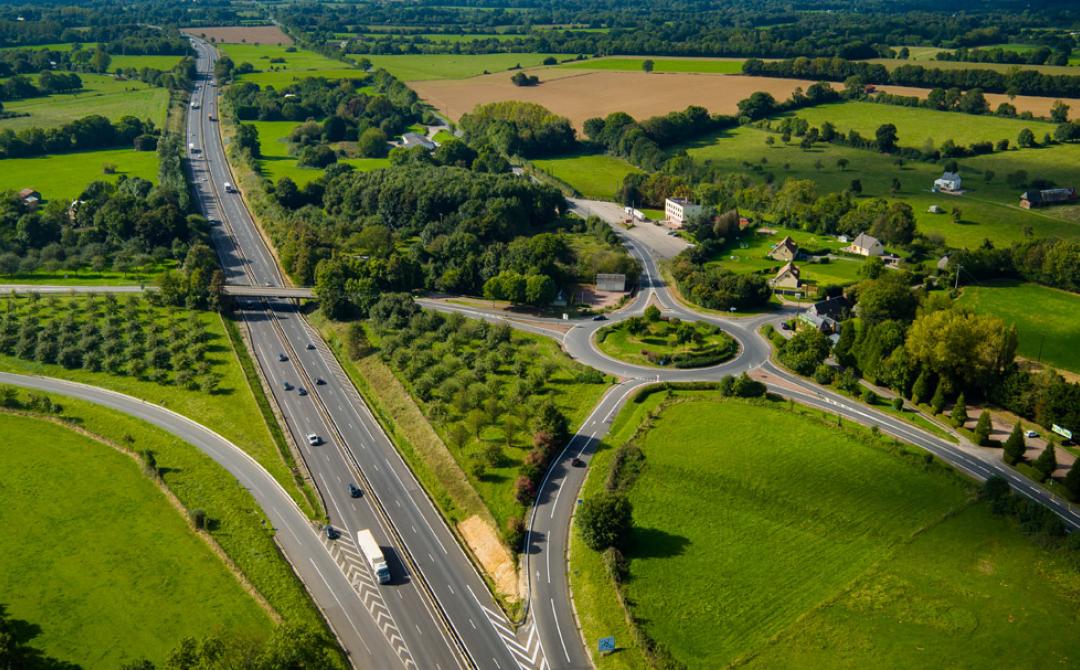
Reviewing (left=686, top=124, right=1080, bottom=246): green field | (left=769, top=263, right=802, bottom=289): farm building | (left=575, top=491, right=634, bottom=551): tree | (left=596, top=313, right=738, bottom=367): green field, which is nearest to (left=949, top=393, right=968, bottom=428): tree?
(left=596, top=313, right=738, bottom=367): green field

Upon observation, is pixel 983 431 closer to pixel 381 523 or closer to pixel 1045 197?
pixel 381 523

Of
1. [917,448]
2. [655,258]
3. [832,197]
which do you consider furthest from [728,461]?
[832,197]

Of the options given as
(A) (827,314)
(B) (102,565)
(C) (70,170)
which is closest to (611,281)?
(A) (827,314)

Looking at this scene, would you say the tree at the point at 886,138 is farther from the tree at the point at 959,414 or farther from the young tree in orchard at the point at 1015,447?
the young tree in orchard at the point at 1015,447

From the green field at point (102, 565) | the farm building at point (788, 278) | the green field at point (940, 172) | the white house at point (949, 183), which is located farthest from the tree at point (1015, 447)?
the white house at point (949, 183)

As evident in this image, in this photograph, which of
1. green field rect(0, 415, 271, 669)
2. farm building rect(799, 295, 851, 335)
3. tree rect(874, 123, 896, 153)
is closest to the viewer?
green field rect(0, 415, 271, 669)

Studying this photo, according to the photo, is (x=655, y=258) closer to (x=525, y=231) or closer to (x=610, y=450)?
(x=525, y=231)

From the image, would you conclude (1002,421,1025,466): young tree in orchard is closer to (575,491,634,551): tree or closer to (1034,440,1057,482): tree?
(1034,440,1057,482): tree

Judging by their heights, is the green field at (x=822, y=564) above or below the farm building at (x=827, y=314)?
below
